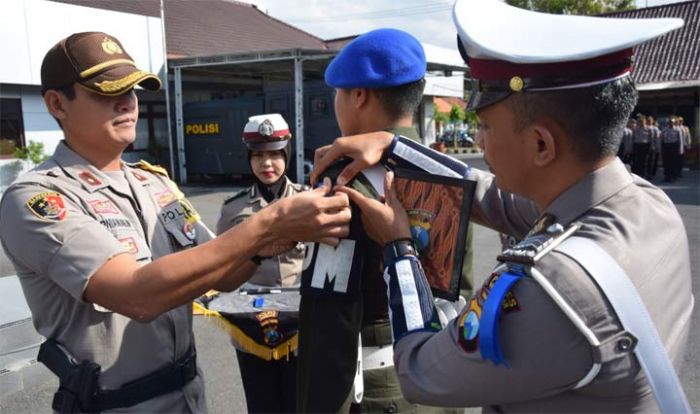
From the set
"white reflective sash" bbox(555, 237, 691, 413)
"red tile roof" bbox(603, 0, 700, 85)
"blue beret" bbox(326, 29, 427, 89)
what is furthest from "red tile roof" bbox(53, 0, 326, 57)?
"white reflective sash" bbox(555, 237, 691, 413)

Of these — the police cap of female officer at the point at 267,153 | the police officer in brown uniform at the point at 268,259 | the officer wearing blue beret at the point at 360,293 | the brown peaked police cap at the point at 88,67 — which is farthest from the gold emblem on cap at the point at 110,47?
the police cap of female officer at the point at 267,153

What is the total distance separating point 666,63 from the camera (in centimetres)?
1977

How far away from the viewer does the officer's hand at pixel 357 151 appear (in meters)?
1.64

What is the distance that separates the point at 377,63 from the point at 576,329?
0.98 metres

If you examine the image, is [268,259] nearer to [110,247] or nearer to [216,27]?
[110,247]

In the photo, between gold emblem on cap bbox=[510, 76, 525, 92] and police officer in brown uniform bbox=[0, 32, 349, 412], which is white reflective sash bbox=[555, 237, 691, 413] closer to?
gold emblem on cap bbox=[510, 76, 525, 92]

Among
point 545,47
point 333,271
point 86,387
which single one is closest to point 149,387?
point 86,387

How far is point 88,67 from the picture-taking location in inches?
72.5

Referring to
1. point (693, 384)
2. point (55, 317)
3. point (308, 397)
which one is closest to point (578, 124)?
point (308, 397)

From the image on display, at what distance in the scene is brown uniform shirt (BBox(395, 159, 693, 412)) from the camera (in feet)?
3.54

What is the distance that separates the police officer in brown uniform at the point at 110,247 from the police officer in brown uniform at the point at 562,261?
53 cm

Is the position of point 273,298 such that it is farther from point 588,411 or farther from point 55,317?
point 588,411

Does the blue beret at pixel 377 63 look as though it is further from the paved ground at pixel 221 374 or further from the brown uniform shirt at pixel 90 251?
the paved ground at pixel 221 374

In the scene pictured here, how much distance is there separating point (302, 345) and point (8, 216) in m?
0.98
